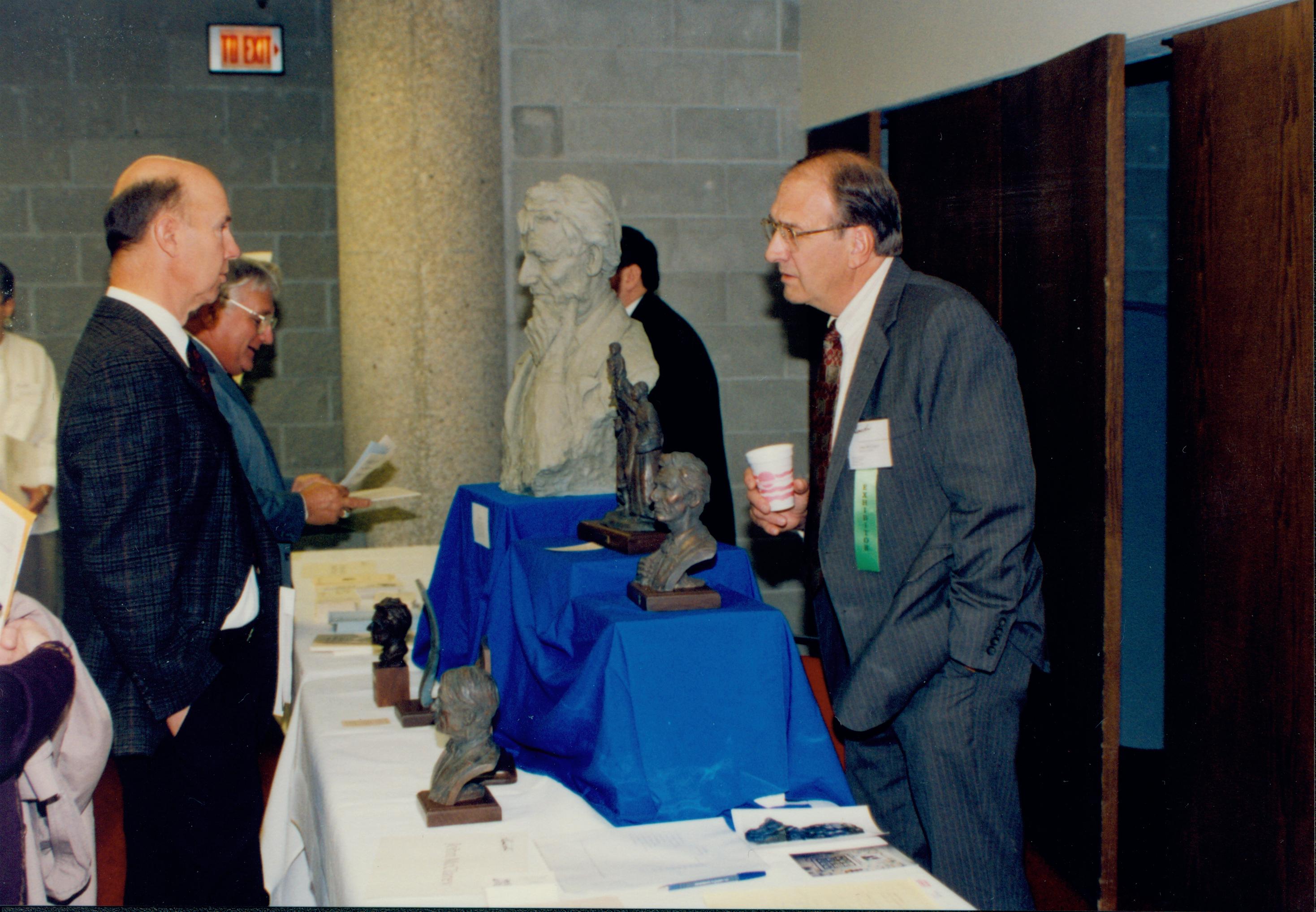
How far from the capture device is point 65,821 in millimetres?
1568

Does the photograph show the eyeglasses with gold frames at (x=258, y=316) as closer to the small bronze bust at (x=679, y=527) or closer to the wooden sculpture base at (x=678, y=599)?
the small bronze bust at (x=679, y=527)

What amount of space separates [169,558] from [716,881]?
104 centimetres

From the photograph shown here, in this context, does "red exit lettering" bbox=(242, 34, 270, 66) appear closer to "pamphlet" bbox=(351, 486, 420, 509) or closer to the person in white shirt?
the person in white shirt

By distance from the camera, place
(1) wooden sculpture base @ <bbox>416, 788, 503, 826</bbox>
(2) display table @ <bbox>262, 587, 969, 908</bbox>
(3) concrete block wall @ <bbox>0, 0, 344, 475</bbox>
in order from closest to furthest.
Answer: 1. (2) display table @ <bbox>262, 587, 969, 908</bbox>
2. (1) wooden sculpture base @ <bbox>416, 788, 503, 826</bbox>
3. (3) concrete block wall @ <bbox>0, 0, 344, 475</bbox>

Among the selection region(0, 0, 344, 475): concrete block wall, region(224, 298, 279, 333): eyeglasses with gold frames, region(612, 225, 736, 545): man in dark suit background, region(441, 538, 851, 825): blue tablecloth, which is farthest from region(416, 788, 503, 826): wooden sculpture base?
region(0, 0, 344, 475): concrete block wall

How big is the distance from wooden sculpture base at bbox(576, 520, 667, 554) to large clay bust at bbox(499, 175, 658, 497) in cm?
41

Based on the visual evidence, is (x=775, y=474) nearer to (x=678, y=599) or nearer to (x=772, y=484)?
(x=772, y=484)

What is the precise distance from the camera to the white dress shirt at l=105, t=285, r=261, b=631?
1970mm

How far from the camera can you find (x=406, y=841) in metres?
1.68

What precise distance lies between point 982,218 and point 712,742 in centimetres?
190

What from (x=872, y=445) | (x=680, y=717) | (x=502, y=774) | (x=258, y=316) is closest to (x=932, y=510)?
(x=872, y=445)

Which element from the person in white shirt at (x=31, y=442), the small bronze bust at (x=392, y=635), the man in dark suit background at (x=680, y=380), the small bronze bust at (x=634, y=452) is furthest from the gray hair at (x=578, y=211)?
the person in white shirt at (x=31, y=442)

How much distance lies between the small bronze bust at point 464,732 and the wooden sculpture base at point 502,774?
2.8 inches

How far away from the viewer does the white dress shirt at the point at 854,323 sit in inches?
83.0
